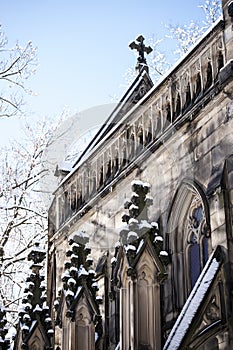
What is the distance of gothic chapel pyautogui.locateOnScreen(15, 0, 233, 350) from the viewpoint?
8000mm

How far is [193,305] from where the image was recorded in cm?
766

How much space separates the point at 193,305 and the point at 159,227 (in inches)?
92.1

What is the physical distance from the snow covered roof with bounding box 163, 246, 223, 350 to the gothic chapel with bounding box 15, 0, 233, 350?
13 mm

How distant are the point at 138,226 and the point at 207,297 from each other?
1.16 metres

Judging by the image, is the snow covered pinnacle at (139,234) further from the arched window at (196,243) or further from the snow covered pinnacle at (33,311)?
the snow covered pinnacle at (33,311)

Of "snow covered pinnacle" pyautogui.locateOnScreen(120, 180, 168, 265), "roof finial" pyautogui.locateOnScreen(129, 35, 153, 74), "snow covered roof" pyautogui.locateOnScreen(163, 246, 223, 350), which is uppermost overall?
"roof finial" pyautogui.locateOnScreen(129, 35, 153, 74)

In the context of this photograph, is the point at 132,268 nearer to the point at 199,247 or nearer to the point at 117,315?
the point at 199,247

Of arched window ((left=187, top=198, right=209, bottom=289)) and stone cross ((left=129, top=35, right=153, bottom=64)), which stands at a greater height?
stone cross ((left=129, top=35, right=153, bottom=64))

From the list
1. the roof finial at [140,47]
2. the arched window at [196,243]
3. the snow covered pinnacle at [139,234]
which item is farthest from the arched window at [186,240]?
the roof finial at [140,47]

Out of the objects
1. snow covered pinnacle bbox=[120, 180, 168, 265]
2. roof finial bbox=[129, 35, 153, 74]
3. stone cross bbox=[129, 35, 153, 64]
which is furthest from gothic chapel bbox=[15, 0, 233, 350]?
stone cross bbox=[129, 35, 153, 64]

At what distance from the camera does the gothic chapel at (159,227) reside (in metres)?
8.00

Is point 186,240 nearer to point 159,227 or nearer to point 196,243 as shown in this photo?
point 196,243

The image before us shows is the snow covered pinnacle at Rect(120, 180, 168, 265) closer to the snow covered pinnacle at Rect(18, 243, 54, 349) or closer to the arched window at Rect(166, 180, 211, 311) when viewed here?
the arched window at Rect(166, 180, 211, 311)

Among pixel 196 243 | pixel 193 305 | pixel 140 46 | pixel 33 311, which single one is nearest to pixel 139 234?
pixel 193 305
